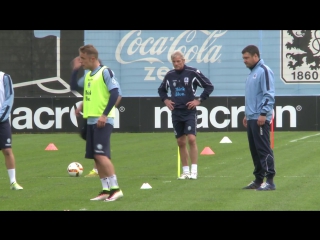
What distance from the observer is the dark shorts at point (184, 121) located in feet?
44.6

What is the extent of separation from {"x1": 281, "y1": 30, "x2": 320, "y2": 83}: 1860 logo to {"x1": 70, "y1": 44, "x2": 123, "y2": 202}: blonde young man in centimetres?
2055

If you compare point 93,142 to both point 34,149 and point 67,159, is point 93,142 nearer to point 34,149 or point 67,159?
point 67,159

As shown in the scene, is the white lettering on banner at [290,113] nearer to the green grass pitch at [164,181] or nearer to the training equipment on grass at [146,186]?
the green grass pitch at [164,181]

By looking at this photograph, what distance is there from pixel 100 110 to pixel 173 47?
20954 millimetres

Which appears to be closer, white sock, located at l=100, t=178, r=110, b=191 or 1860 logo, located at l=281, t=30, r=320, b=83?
white sock, located at l=100, t=178, r=110, b=191

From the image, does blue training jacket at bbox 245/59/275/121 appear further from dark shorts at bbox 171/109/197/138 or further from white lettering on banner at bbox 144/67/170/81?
white lettering on banner at bbox 144/67/170/81

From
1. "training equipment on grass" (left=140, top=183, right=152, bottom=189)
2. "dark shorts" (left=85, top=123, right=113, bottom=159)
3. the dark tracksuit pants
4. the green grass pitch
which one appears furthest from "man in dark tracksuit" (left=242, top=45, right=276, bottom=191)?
"dark shorts" (left=85, top=123, right=113, bottom=159)

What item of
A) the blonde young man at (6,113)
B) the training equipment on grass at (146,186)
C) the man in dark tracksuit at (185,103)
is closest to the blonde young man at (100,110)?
the training equipment on grass at (146,186)

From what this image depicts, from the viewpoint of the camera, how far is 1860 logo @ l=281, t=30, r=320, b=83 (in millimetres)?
30156

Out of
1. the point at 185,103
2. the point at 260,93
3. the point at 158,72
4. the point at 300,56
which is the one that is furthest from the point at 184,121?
the point at 158,72

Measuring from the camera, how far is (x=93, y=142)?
10.5 m

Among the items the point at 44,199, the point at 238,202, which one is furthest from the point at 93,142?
the point at 238,202

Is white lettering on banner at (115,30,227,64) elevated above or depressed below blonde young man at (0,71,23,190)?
above

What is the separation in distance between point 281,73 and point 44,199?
20813mm
